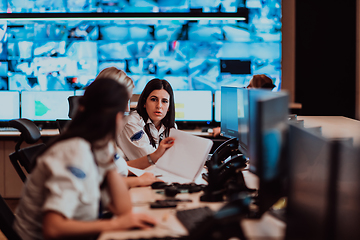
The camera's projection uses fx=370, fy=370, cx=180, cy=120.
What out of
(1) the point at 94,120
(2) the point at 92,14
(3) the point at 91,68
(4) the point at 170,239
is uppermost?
(2) the point at 92,14

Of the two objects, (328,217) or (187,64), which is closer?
(328,217)

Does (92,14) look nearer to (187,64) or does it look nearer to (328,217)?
(187,64)

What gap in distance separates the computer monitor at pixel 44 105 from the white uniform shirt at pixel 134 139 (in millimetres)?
2171

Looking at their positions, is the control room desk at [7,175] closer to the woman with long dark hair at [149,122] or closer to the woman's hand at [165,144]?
the woman with long dark hair at [149,122]

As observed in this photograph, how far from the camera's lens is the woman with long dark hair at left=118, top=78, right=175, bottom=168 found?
2541mm

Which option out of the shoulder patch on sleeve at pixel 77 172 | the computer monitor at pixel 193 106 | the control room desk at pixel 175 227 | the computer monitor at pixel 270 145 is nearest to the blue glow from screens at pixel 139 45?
the computer monitor at pixel 193 106

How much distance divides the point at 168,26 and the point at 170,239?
13.3 feet

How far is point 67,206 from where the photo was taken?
3.49ft

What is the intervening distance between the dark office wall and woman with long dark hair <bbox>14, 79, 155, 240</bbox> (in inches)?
138

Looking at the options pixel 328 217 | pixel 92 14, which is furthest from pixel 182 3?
pixel 328 217

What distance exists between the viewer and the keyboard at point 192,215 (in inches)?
49.0

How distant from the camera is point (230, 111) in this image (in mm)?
2410

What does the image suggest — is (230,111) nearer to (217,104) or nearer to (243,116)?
(243,116)

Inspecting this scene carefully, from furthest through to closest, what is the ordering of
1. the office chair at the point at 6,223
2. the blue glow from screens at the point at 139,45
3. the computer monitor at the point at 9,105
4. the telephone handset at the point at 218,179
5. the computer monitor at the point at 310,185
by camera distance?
the blue glow from screens at the point at 139,45 < the computer monitor at the point at 9,105 < the telephone handset at the point at 218,179 < the office chair at the point at 6,223 < the computer monitor at the point at 310,185
